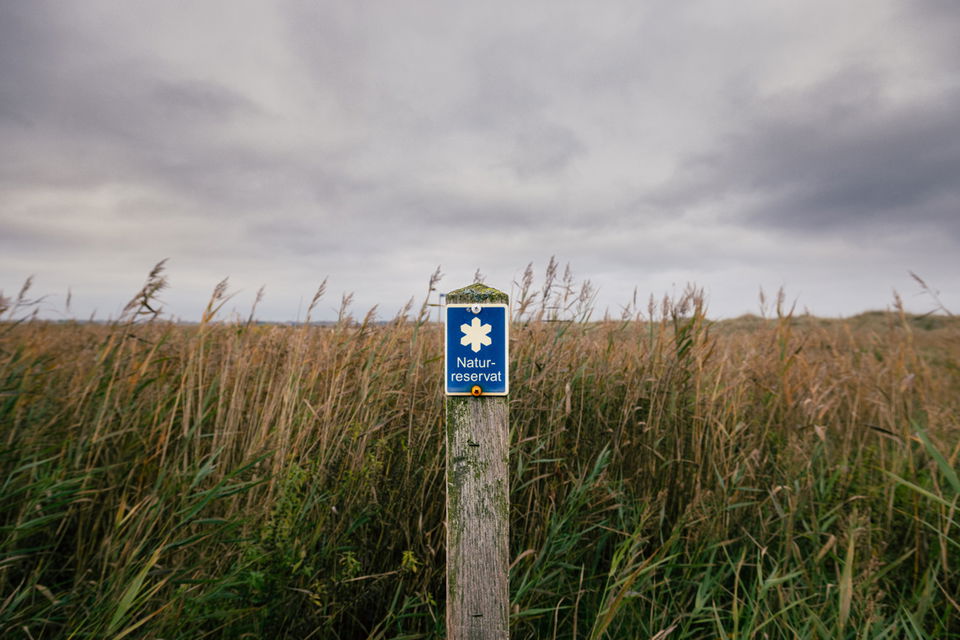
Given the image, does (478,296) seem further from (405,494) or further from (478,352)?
(405,494)

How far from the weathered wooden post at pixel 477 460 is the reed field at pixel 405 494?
13.0 inches

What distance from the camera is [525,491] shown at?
104 inches

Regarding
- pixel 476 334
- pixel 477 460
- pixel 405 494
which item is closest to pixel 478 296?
pixel 476 334

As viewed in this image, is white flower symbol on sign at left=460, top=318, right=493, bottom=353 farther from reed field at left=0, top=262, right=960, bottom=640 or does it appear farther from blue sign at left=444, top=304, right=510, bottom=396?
reed field at left=0, top=262, right=960, bottom=640

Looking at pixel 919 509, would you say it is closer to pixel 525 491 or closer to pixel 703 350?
pixel 703 350

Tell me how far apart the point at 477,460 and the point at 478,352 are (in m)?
0.37

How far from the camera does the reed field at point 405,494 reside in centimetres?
210

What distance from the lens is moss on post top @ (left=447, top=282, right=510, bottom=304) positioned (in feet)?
5.62

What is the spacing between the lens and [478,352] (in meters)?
1.71

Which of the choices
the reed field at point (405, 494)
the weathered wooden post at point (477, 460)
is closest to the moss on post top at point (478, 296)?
the weathered wooden post at point (477, 460)

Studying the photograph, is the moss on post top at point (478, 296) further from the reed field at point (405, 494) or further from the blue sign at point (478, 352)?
the reed field at point (405, 494)

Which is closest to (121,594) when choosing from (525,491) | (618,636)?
(525,491)

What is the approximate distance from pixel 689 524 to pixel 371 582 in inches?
61.1

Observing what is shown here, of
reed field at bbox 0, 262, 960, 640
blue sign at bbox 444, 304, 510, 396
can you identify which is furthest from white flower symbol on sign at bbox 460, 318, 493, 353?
reed field at bbox 0, 262, 960, 640
